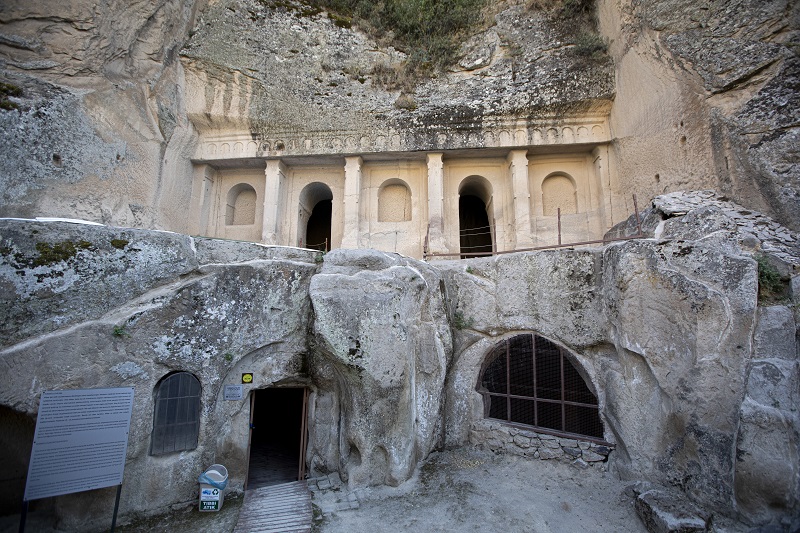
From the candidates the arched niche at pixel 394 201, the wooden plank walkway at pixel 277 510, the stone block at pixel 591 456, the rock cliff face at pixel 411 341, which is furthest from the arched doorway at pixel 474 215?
the wooden plank walkway at pixel 277 510

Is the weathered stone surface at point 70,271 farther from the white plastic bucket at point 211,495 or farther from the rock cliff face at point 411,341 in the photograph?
the white plastic bucket at point 211,495

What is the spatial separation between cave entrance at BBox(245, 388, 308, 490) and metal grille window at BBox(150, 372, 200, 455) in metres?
0.88

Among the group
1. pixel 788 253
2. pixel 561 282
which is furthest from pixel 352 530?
pixel 788 253

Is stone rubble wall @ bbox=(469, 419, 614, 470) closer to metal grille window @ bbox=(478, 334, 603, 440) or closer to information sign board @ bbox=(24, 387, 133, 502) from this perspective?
metal grille window @ bbox=(478, 334, 603, 440)

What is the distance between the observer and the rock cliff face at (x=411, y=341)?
193 inches

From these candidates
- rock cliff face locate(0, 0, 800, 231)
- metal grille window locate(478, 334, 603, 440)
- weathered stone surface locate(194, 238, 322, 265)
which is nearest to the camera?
weathered stone surface locate(194, 238, 322, 265)

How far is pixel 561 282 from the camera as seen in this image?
698 centimetres

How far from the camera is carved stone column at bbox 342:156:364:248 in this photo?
12.3 metres

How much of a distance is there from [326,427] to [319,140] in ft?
28.9

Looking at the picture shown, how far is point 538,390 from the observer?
709cm

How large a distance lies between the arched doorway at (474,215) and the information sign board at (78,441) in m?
11.1

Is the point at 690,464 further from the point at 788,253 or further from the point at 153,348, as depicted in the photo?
the point at 153,348

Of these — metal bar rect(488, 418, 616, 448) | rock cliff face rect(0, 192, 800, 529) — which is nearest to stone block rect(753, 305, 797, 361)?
rock cliff face rect(0, 192, 800, 529)

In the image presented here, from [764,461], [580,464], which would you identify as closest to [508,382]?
[580,464]
